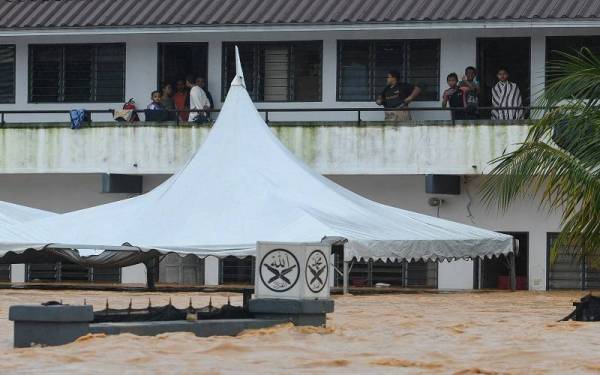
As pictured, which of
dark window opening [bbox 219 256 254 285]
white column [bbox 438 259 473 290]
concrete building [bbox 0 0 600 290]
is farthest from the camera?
dark window opening [bbox 219 256 254 285]

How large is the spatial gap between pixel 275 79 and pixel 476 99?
16.5 ft

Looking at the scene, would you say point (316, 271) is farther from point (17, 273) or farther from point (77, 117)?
point (17, 273)

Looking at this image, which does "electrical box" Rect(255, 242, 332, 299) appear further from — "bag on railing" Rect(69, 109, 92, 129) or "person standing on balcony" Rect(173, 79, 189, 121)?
"person standing on balcony" Rect(173, 79, 189, 121)

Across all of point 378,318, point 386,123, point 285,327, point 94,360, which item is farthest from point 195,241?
point 386,123

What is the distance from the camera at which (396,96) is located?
38000 mm

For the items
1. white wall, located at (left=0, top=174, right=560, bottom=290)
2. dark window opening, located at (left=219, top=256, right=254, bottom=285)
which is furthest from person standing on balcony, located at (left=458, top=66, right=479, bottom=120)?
dark window opening, located at (left=219, top=256, right=254, bottom=285)

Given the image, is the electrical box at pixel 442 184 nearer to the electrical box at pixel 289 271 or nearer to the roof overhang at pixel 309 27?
the roof overhang at pixel 309 27

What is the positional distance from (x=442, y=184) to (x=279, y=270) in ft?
53.7

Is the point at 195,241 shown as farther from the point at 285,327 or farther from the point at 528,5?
the point at 528,5

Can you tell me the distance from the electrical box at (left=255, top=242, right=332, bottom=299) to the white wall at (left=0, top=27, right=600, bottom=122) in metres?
16.6

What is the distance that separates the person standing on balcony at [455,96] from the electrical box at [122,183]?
7011 millimetres

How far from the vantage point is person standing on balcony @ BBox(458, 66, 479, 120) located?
36.9 meters

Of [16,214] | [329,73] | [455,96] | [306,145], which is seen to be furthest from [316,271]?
[329,73]

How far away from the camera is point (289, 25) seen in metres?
38.1
